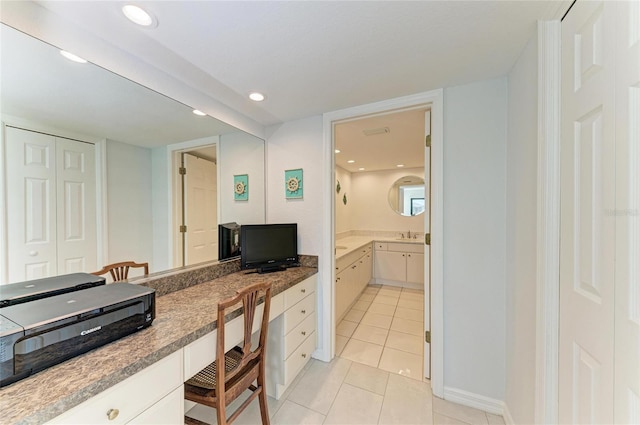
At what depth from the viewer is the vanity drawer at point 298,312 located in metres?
1.71

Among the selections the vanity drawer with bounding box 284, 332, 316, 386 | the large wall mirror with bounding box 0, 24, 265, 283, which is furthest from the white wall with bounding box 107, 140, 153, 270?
the vanity drawer with bounding box 284, 332, 316, 386

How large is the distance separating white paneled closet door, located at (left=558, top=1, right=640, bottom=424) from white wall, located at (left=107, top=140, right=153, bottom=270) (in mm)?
2128

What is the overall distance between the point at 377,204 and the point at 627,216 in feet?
13.7

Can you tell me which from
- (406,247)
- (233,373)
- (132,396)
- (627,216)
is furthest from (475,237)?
(406,247)

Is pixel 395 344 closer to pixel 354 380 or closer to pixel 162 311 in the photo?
pixel 354 380

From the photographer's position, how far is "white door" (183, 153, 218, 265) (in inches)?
69.9

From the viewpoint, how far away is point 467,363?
163 cm

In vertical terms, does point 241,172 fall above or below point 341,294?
above

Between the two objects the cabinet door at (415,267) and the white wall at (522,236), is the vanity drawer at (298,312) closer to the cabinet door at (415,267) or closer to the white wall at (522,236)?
the white wall at (522,236)

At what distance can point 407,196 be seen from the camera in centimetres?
456

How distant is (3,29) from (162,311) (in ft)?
4.46

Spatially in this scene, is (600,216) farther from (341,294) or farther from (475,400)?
(341,294)

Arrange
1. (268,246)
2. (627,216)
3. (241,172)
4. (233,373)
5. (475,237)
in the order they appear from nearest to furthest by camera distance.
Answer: (627,216) → (233,373) → (475,237) → (268,246) → (241,172)

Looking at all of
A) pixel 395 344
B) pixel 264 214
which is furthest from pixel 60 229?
pixel 395 344
